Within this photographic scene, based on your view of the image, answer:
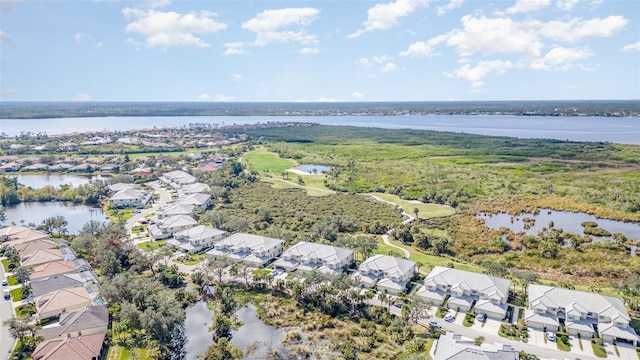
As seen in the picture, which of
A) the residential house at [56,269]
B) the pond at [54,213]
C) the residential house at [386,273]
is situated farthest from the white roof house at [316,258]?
the pond at [54,213]

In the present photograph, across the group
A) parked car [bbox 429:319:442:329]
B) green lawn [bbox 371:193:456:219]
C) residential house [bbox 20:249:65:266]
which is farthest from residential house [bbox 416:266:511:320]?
residential house [bbox 20:249:65:266]

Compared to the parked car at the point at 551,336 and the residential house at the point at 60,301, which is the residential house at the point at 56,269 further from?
the parked car at the point at 551,336

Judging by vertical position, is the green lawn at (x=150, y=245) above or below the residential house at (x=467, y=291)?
below

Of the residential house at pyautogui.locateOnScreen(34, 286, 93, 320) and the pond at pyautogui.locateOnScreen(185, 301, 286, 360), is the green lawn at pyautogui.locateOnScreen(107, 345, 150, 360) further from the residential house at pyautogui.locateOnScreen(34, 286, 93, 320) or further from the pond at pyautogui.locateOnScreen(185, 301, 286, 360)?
the residential house at pyautogui.locateOnScreen(34, 286, 93, 320)

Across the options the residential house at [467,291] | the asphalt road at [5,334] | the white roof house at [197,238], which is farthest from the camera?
the white roof house at [197,238]

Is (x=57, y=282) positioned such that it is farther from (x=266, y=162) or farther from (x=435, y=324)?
(x=266, y=162)
